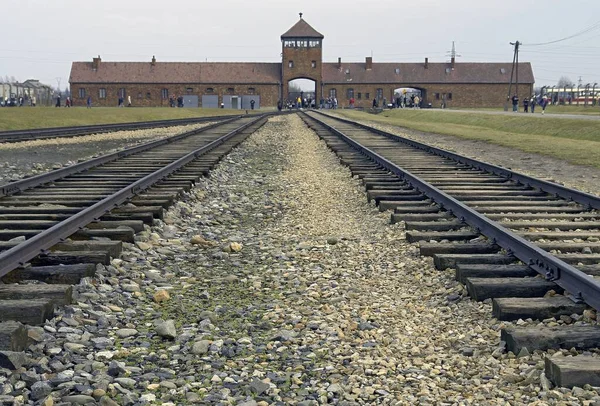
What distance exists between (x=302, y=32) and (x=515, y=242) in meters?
99.6

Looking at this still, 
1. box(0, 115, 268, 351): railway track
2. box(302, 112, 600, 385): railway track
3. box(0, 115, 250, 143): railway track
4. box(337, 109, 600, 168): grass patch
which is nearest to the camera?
box(302, 112, 600, 385): railway track

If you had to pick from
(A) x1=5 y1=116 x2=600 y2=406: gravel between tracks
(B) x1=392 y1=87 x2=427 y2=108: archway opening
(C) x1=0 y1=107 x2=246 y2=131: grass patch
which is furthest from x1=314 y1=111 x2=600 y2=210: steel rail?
(B) x1=392 y1=87 x2=427 y2=108: archway opening

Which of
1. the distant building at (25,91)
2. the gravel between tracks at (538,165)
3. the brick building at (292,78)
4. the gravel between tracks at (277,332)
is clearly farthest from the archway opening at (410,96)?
the gravel between tracks at (277,332)

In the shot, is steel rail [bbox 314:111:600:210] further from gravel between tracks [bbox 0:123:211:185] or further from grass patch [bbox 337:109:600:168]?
gravel between tracks [bbox 0:123:211:185]

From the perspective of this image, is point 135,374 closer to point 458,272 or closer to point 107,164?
point 458,272

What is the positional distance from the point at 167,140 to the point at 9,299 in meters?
16.2

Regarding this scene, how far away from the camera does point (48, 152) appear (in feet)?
60.7

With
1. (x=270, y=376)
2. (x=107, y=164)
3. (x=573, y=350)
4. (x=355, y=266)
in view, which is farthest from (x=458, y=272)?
(x=107, y=164)

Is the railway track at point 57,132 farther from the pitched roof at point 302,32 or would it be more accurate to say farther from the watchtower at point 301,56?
the pitched roof at point 302,32

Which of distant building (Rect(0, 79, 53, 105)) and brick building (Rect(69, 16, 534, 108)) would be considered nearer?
distant building (Rect(0, 79, 53, 105))

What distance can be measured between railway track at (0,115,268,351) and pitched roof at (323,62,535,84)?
303ft

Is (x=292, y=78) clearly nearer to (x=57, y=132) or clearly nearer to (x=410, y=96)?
(x=410, y=96)

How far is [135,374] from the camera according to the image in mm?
3723

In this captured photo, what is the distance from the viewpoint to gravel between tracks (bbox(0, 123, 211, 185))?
1409 cm
